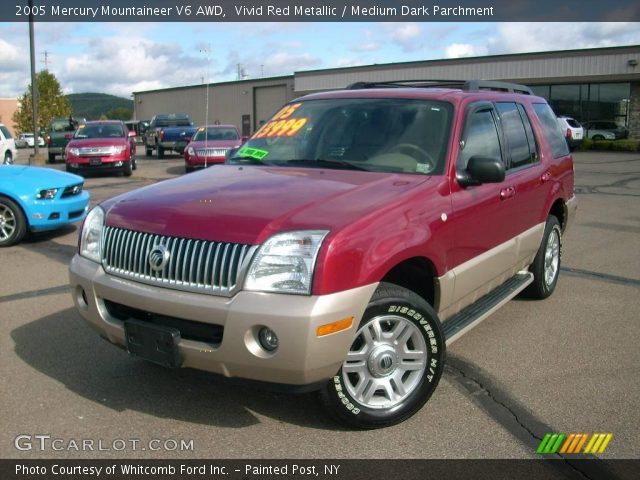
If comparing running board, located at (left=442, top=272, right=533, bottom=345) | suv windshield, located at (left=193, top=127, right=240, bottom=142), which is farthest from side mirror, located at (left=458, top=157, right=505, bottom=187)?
suv windshield, located at (left=193, top=127, right=240, bottom=142)

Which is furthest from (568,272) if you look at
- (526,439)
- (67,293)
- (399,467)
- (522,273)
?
(67,293)

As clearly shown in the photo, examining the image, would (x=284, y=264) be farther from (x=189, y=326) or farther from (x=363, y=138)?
(x=363, y=138)

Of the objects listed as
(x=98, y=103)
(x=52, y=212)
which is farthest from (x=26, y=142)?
(x=98, y=103)

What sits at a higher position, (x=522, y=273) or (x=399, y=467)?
(x=522, y=273)

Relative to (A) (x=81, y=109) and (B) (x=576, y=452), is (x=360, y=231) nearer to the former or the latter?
(B) (x=576, y=452)

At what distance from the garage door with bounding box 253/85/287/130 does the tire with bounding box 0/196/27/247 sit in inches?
1660

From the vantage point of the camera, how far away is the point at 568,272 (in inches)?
273

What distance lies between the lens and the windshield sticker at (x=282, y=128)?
15.3 ft

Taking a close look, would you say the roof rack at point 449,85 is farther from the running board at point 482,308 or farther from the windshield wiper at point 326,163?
the running board at point 482,308

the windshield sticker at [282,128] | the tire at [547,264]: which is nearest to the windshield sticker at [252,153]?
the windshield sticker at [282,128]

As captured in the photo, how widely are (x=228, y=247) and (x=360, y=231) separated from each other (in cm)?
66

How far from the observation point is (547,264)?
229 inches

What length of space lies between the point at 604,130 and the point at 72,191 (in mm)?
33413

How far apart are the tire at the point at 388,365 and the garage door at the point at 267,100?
155 feet
